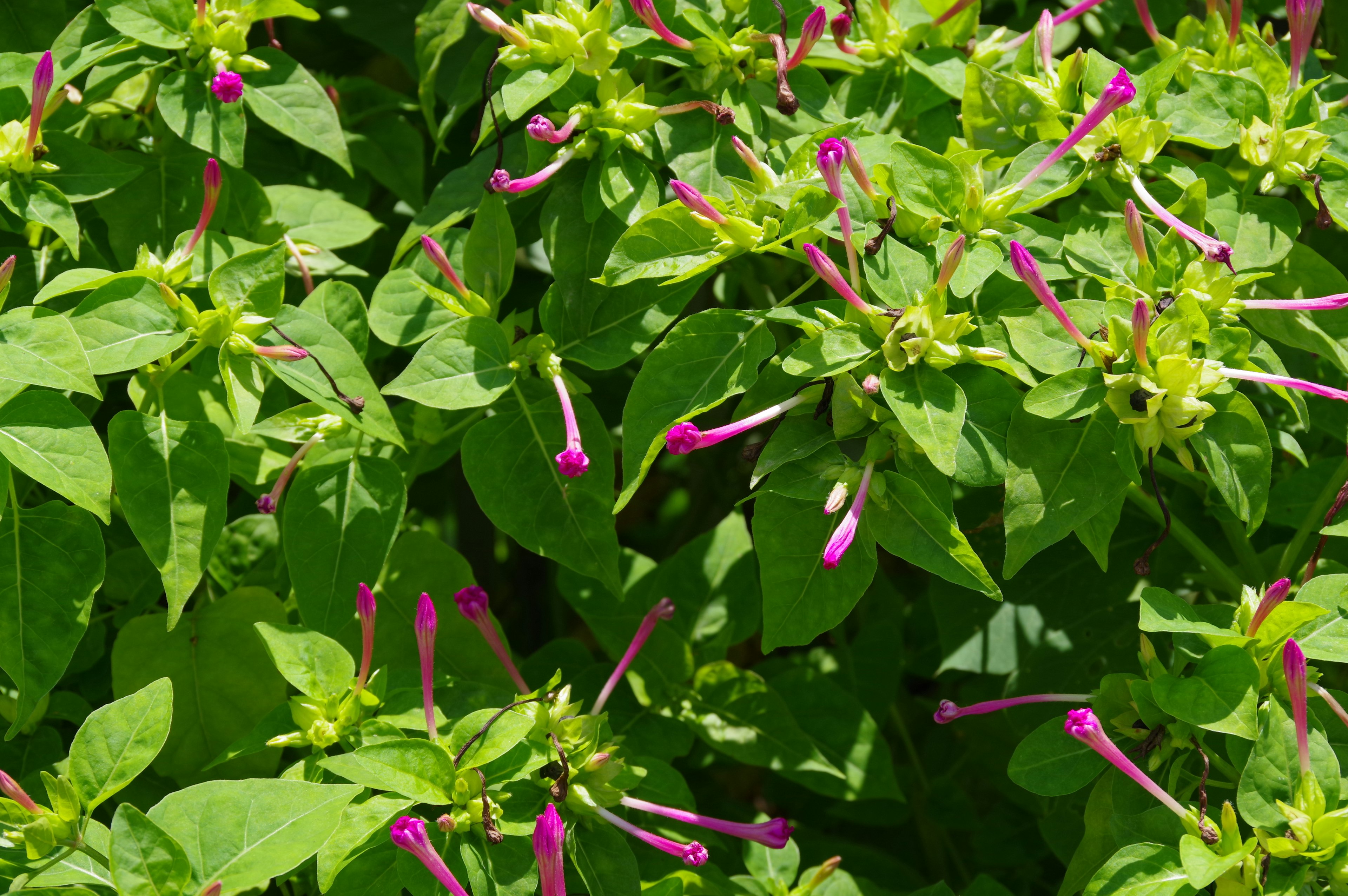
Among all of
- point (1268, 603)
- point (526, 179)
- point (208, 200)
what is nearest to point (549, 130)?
point (526, 179)

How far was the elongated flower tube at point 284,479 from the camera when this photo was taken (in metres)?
1.24

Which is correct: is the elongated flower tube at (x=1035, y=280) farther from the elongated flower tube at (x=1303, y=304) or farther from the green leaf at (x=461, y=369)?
the green leaf at (x=461, y=369)

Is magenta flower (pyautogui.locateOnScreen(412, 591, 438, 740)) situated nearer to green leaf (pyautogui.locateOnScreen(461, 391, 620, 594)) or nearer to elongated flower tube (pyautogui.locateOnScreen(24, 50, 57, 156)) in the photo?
green leaf (pyautogui.locateOnScreen(461, 391, 620, 594))

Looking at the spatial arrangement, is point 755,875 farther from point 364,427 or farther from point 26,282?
point 26,282

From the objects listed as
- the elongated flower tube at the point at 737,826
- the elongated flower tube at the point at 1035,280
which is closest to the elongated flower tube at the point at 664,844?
the elongated flower tube at the point at 737,826

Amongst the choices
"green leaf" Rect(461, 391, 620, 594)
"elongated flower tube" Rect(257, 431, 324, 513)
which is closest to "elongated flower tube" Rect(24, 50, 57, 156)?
"elongated flower tube" Rect(257, 431, 324, 513)

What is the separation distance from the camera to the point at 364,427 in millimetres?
1140

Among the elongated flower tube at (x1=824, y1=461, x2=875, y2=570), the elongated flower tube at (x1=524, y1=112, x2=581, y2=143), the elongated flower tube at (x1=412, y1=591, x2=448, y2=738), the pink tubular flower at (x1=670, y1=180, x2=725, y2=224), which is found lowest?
the elongated flower tube at (x1=412, y1=591, x2=448, y2=738)

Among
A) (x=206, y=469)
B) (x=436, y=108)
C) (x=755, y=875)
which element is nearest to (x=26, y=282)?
(x=206, y=469)

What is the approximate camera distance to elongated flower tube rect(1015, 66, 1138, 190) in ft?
3.41

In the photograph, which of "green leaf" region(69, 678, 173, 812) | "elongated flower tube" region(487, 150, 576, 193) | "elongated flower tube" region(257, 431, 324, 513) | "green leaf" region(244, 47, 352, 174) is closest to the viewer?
"green leaf" region(69, 678, 173, 812)

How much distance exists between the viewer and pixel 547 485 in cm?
124

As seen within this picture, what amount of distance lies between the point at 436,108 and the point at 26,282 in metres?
0.66

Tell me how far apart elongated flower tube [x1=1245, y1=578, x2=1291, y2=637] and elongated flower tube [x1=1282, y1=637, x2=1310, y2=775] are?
51 millimetres
